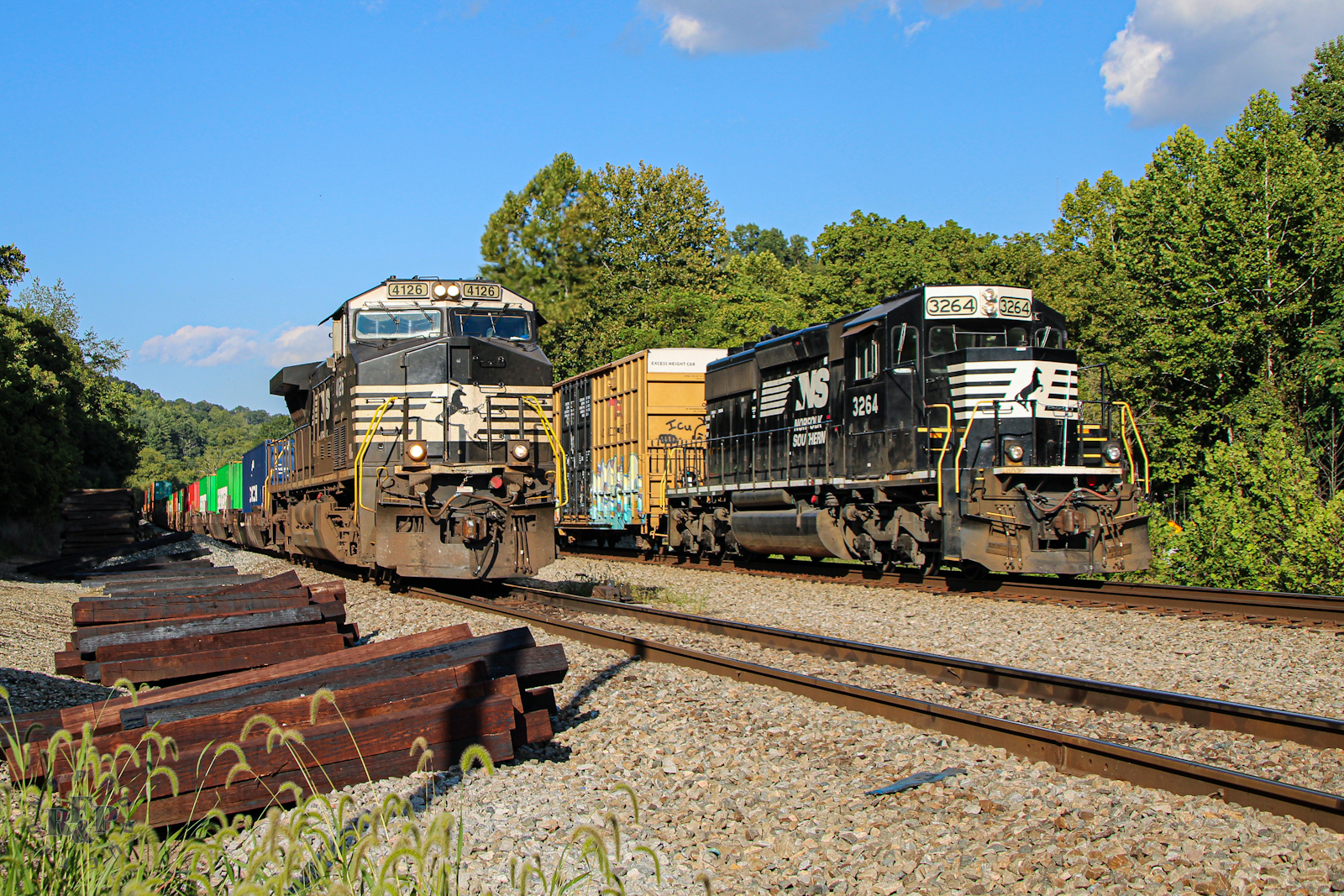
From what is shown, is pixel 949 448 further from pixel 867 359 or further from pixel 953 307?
pixel 867 359

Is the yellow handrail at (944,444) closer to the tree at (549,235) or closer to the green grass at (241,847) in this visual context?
the green grass at (241,847)

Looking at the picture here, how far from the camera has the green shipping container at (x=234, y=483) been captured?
24881 mm

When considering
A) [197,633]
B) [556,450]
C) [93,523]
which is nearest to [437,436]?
[556,450]

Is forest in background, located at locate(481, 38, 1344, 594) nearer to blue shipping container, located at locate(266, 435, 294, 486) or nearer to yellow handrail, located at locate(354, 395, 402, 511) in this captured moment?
yellow handrail, located at locate(354, 395, 402, 511)

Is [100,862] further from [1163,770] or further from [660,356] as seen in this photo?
[660,356]

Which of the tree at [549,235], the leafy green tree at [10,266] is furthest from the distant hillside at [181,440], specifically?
the leafy green tree at [10,266]

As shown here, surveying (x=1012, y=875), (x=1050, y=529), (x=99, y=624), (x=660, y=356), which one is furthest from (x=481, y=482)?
(x=1012, y=875)

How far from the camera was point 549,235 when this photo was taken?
149 ft

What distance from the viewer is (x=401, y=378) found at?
1245cm

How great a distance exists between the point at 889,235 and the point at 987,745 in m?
33.3

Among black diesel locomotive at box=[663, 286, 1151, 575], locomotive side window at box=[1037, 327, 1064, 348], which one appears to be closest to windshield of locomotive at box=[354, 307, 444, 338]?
black diesel locomotive at box=[663, 286, 1151, 575]

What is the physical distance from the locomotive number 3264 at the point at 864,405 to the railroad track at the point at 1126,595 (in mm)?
2184

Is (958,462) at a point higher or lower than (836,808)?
higher

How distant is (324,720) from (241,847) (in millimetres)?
852
